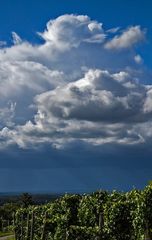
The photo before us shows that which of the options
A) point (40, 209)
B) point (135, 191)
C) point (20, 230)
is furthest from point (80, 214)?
point (20, 230)

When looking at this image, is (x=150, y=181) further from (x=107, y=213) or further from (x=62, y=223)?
(x=62, y=223)

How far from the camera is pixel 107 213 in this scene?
29359 millimetres

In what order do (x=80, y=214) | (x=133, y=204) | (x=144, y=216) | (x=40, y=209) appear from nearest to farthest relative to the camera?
(x=144, y=216) → (x=133, y=204) → (x=80, y=214) → (x=40, y=209)

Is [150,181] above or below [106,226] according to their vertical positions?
above

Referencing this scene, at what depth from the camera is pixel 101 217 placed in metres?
27.4

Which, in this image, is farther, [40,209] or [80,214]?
[40,209]

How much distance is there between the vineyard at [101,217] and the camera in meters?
26.2

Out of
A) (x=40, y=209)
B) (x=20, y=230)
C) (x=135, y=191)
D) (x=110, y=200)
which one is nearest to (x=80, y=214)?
(x=110, y=200)

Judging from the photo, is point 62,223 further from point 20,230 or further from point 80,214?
point 20,230

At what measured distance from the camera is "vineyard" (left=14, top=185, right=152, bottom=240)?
26250 mm

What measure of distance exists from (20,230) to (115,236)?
2262 cm

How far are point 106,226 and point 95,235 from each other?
30.7 inches

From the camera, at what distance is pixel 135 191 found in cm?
2827

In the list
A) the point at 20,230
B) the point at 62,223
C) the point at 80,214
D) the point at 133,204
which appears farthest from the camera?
the point at 20,230
